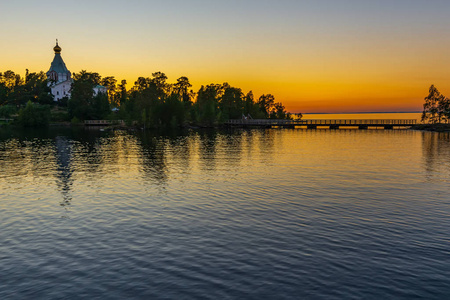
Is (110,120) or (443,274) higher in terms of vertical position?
(110,120)

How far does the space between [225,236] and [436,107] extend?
187m

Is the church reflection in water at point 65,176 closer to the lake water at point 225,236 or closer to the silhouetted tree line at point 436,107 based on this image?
the lake water at point 225,236

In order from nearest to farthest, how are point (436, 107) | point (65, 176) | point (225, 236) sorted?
point (225, 236), point (65, 176), point (436, 107)

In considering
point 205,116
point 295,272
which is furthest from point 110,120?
point 295,272

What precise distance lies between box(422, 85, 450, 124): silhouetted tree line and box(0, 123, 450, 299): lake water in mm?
150233

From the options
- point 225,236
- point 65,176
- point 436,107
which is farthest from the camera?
point 436,107

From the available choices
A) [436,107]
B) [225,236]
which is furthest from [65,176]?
[436,107]

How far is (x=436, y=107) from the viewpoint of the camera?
563 feet

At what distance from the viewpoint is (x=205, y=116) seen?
197250mm

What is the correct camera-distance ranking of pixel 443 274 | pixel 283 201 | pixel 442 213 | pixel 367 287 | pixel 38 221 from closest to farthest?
pixel 367 287, pixel 443 274, pixel 38 221, pixel 442 213, pixel 283 201

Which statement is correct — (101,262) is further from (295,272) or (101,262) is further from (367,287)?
(367,287)

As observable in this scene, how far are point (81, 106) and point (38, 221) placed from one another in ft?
577

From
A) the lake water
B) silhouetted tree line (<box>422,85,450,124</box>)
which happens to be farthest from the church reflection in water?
silhouetted tree line (<box>422,85,450,124</box>)

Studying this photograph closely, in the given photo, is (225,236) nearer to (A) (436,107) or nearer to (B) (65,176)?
(B) (65,176)
